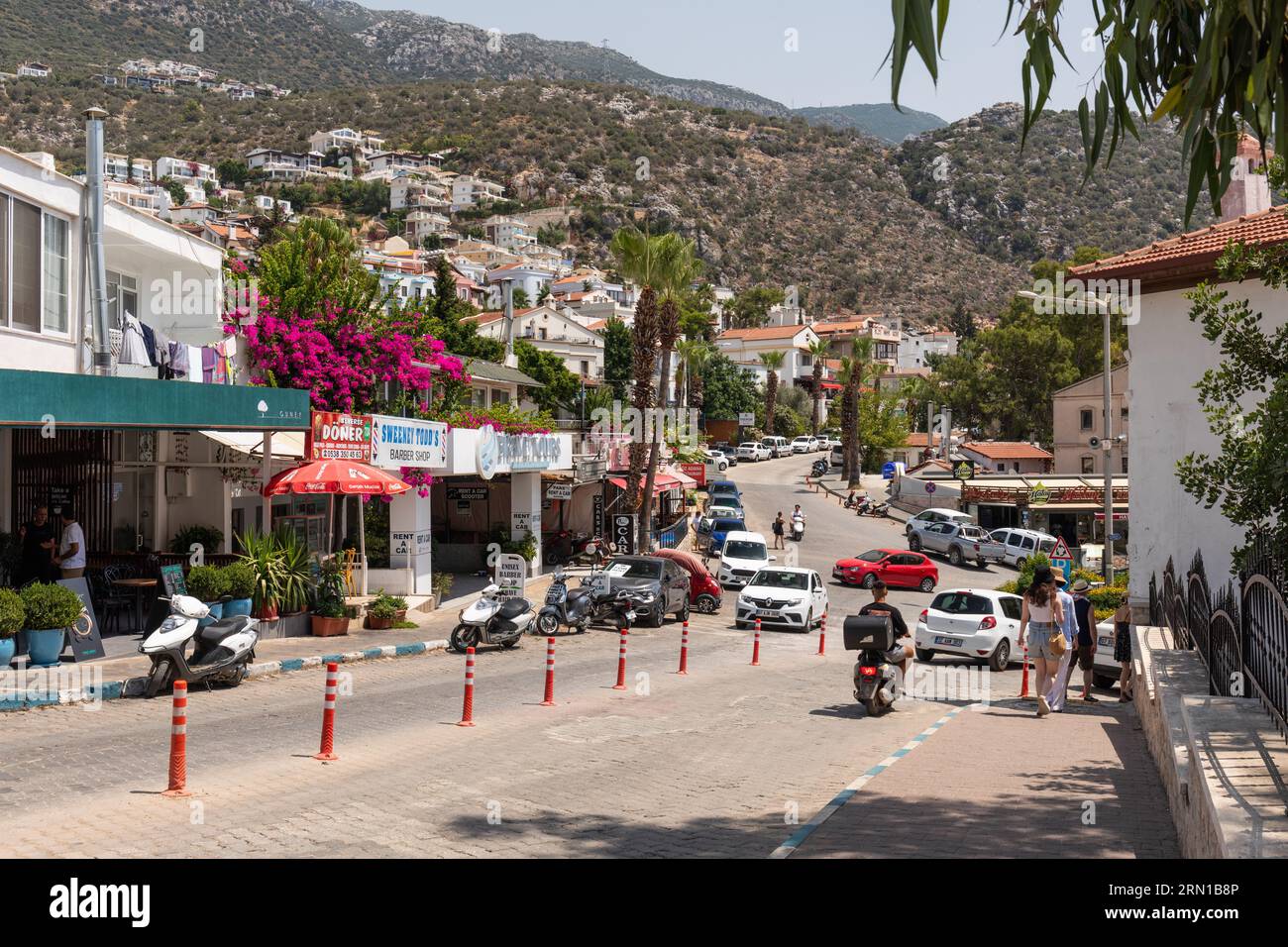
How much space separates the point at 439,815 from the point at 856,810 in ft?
11.0

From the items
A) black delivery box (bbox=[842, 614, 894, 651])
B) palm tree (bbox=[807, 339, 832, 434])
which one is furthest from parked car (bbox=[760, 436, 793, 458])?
black delivery box (bbox=[842, 614, 894, 651])

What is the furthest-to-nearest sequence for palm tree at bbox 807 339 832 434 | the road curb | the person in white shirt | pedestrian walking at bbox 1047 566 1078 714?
1. palm tree at bbox 807 339 832 434
2. the person in white shirt
3. pedestrian walking at bbox 1047 566 1078 714
4. the road curb

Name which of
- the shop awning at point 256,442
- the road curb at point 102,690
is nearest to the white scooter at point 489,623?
the road curb at point 102,690

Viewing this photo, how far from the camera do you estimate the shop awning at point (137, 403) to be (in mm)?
14328

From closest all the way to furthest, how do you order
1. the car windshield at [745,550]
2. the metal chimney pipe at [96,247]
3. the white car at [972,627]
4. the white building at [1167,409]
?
the metal chimney pipe at [96,247] → the white building at [1167,409] → the white car at [972,627] → the car windshield at [745,550]

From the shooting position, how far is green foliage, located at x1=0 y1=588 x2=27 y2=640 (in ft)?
48.2

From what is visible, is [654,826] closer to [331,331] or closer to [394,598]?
[394,598]

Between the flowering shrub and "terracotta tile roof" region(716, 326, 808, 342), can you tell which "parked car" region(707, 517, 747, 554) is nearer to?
the flowering shrub

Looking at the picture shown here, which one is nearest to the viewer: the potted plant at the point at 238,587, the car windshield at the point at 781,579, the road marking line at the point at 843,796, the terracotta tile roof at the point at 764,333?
the road marking line at the point at 843,796

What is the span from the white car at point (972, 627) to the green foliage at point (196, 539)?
1375 cm

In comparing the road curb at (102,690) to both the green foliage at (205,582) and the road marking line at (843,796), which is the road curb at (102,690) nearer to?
the green foliage at (205,582)

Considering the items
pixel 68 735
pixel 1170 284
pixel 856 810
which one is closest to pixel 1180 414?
pixel 1170 284

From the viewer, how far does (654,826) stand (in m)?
9.12

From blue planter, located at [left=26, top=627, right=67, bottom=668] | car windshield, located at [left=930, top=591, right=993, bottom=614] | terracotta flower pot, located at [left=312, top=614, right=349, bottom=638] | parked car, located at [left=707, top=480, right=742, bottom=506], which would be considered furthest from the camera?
parked car, located at [left=707, top=480, right=742, bottom=506]
